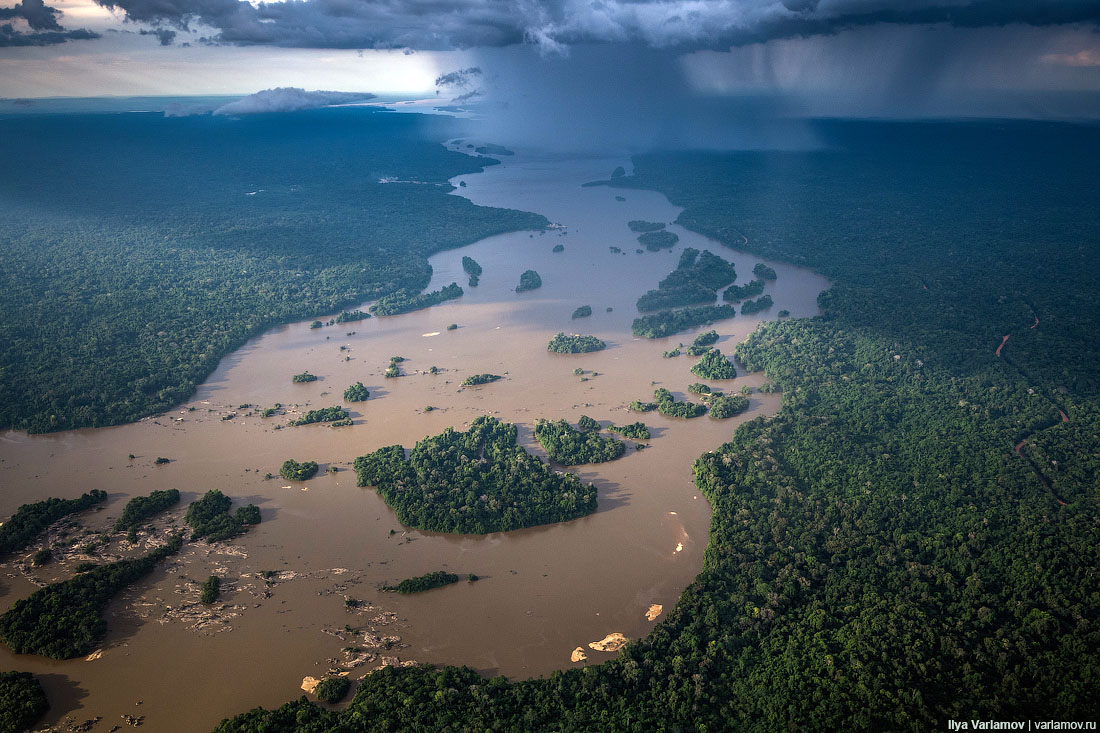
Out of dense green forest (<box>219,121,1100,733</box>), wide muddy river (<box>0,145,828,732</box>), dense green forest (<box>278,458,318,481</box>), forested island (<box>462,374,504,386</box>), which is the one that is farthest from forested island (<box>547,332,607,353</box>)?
dense green forest (<box>278,458,318,481</box>)

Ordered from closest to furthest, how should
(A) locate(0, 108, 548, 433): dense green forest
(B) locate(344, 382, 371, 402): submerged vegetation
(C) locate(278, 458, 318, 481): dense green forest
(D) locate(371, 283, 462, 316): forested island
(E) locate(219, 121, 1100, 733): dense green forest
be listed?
(E) locate(219, 121, 1100, 733): dense green forest → (C) locate(278, 458, 318, 481): dense green forest → (B) locate(344, 382, 371, 402): submerged vegetation → (A) locate(0, 108, 548, 433): dense green forest → (D) locate(371, 283, 462, 316): forested island

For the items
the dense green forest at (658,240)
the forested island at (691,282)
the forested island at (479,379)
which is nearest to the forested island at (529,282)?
the forested island at (691,282)

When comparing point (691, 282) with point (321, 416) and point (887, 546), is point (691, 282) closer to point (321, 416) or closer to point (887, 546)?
point (321, 416)

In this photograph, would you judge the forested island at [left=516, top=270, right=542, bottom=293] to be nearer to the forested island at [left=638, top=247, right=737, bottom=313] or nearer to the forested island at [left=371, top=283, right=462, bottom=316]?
the forested island at [left=371, top=283, right=462, bottom=316]

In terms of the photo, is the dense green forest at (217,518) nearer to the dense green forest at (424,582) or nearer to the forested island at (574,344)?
the dense green forest at (424,582)

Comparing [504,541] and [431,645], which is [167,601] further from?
[504,541]
